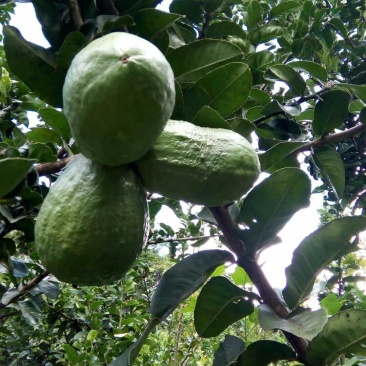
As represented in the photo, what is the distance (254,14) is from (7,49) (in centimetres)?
78

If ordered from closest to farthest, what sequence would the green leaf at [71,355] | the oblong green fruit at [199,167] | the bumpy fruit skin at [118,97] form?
the bumpy fruit skin at [118,97]
the oblong green fruit at [199,167]
the green leaf at [71,355]

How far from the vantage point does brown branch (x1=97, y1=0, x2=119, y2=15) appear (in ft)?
2.53

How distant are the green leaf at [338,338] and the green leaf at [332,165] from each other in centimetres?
37

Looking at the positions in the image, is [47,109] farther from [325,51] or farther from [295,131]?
[325,51]

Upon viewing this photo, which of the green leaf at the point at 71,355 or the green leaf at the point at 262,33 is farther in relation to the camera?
the green leaf at the point at 71,355

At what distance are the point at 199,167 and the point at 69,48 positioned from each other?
265 millimetres

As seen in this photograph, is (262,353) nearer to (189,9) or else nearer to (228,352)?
(228,352)

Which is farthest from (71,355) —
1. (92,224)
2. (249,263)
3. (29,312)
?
(92,224)

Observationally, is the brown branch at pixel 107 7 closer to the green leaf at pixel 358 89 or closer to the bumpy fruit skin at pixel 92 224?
the bumpy fruit skin at pixel 92 224

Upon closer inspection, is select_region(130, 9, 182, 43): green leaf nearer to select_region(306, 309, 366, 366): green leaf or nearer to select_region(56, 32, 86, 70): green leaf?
select_region(56, 32, 86, 70): green leaf

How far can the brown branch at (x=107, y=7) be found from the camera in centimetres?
77

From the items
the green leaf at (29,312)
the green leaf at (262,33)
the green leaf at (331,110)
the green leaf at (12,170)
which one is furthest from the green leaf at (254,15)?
the green leaf at (29,312)

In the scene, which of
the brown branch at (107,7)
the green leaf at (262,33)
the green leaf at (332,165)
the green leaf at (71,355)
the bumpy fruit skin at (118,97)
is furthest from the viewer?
the green leaf at (71,355)

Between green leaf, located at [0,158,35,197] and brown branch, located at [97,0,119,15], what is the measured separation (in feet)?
0.99
